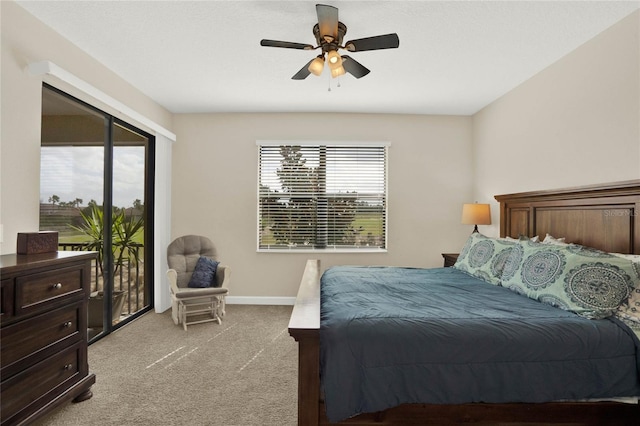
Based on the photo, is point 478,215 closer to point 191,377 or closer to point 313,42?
point 313,42

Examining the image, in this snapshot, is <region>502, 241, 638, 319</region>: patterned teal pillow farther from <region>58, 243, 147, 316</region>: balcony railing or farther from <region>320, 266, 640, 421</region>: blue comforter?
<region>58, 243, 147, 316</region>: balcony railing

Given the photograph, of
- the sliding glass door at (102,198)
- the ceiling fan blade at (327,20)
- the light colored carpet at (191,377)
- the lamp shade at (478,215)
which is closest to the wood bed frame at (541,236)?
the lamp shade at (478,215)

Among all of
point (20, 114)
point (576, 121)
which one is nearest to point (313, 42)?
point (20, 114)

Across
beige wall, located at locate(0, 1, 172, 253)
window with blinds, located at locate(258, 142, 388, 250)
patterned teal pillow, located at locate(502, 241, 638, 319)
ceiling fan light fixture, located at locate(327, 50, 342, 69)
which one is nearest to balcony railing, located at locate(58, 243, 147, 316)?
beige wall, located at locate(0, 1, 172, 253)

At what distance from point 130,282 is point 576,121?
193 inches

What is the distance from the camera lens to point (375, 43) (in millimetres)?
2266

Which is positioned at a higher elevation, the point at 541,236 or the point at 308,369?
the point at 541,236

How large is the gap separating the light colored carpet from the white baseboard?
2.65 feet

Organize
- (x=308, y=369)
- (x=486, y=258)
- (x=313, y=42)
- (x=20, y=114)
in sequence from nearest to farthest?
(x=308, y=369) → (x=20, y=114) → (x=313, y=42) → (x=486, y=258)

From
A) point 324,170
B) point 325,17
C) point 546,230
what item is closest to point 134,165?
point 324,170

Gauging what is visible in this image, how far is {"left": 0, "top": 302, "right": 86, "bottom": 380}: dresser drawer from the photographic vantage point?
1.74 m

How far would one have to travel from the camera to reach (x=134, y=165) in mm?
4078

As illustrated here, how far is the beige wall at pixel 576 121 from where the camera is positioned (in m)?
2.40

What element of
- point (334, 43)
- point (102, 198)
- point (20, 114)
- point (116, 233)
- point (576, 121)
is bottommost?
point (116, 233)
